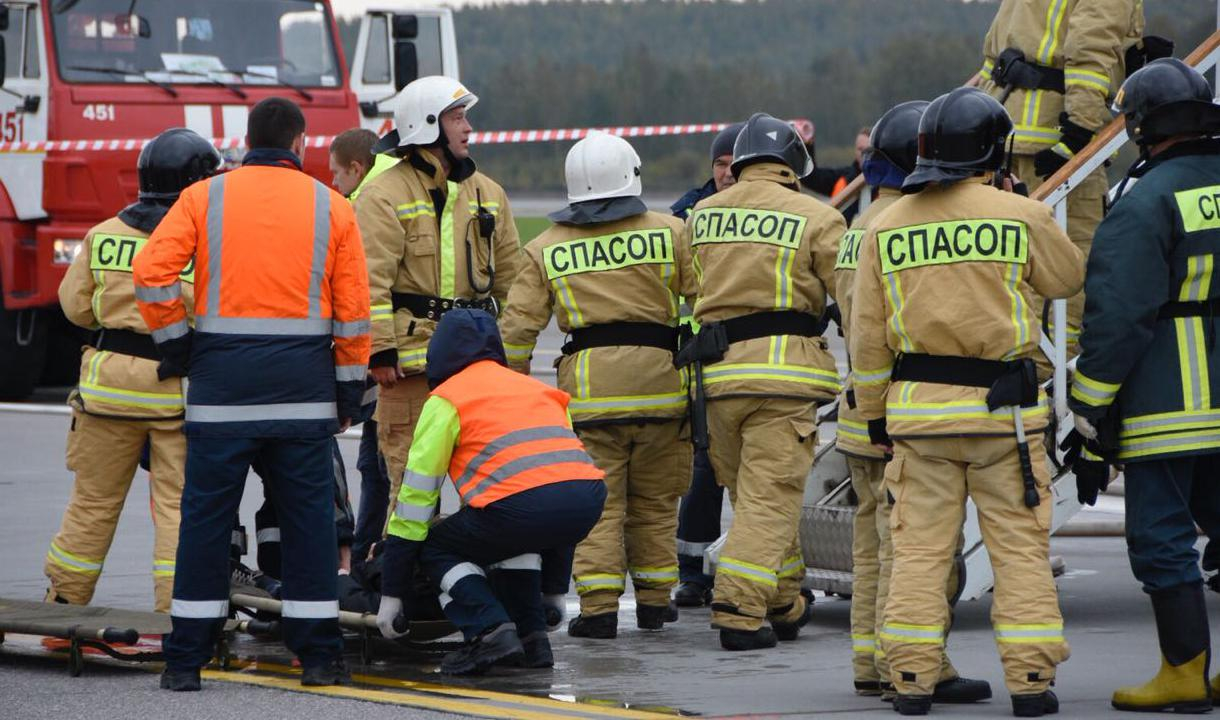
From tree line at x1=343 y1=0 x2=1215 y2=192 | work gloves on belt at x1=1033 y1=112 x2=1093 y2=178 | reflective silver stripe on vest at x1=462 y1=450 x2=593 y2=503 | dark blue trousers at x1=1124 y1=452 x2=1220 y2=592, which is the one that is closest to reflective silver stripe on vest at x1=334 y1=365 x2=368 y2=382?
reflective silver stripe on vest at x1=462 y1=450 x2=593 y2=503

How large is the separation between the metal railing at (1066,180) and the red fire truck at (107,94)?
310 inches

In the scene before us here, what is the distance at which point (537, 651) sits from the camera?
6656 mm

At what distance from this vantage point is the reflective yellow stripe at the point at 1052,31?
8.28 metres

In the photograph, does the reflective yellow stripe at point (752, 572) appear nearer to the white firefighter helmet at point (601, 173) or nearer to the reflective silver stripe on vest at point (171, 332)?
the white firefighter helmet at point (601, 173)

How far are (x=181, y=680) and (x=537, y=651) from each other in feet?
3.98

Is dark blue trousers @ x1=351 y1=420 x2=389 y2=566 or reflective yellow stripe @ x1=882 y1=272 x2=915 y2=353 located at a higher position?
reflective yellow stripe @ x1=882 y1=272 x2=915 y2=353

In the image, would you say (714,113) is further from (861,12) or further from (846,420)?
(846,420)

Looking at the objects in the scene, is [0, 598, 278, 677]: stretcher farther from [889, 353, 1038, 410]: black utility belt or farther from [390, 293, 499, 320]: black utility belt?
[889, 353, 1038, 410]: black utility belt

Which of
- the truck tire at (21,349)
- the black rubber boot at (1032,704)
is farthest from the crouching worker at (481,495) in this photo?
the truck tire at (21,349)

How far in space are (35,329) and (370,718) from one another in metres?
9.96

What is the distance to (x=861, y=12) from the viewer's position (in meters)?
88.9

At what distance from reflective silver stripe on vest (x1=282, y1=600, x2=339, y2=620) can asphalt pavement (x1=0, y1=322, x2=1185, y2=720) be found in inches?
8.7

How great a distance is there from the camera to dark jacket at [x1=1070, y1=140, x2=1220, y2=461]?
578 cm

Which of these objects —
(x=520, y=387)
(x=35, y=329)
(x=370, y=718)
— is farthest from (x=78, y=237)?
(x=370, y=718)
